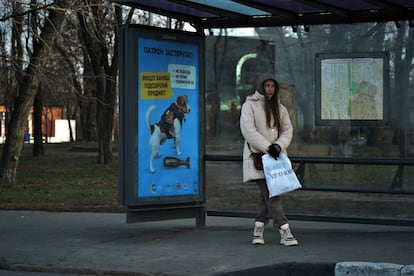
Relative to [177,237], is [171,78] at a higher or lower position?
higher

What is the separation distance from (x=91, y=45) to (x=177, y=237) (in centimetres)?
1603

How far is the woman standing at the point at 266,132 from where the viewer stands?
25.7 feet

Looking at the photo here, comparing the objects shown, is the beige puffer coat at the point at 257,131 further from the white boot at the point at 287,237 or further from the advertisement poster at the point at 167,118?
the advertisement poster at the point at 167,118

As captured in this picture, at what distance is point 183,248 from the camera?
320 inches

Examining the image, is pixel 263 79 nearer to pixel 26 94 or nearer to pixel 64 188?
pixel 64 188

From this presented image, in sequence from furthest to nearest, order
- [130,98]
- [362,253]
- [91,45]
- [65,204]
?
[91,45], [65,204], [130,98], [362,253]

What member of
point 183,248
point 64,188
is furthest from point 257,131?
point 64,188

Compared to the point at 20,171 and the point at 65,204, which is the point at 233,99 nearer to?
the point at 65,204

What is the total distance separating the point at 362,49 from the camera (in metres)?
8.95

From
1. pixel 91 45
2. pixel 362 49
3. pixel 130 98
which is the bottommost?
pixel 130 98

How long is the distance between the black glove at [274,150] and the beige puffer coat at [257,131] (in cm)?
9

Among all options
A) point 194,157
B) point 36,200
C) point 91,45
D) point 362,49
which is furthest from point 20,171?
point 362,49

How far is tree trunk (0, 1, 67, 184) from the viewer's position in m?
17.0

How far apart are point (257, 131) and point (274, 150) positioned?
1.23 feet
